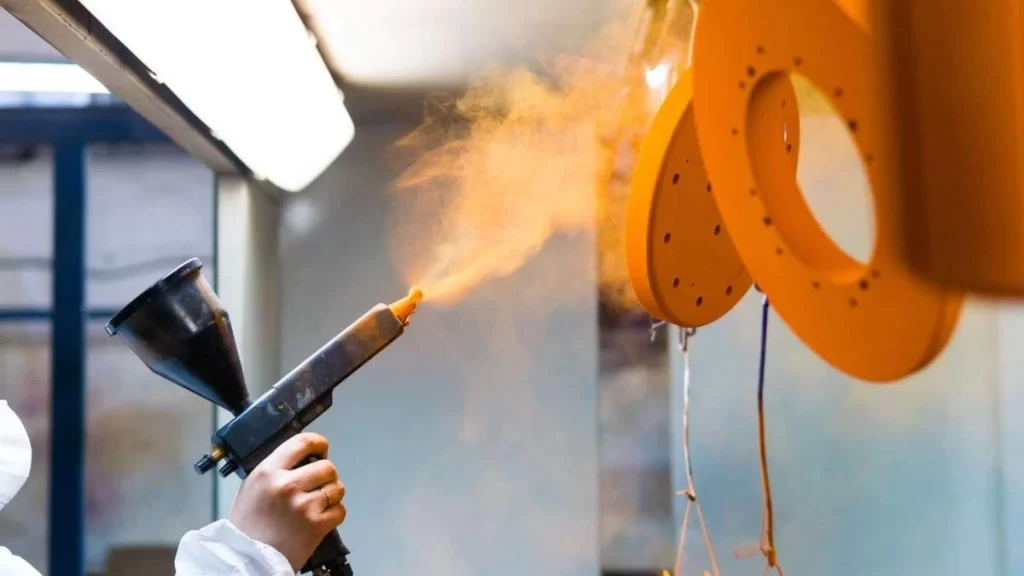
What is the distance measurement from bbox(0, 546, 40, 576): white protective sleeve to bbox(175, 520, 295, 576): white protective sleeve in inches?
5.8

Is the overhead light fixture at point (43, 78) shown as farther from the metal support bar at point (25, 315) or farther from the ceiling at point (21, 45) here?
the metal support bar at point (25, 315)

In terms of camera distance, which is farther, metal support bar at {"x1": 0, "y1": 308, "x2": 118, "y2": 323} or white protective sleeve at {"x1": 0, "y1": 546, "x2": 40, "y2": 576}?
metal support bar at {"x1": 0, "y1": 308, "x2": 118, "y2": 323}

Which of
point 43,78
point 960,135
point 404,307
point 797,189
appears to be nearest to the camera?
point 960,135

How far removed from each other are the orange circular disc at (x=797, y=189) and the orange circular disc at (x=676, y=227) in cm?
18

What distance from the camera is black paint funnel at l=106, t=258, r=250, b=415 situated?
32.9 inches

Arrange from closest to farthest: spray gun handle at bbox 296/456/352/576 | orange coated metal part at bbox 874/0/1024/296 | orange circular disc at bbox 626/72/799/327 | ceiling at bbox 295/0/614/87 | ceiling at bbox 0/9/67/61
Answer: orange coated metal part at bbox 874/0/1024/296 < orange circular disc at bbox 626/72/799/327 < spray gun handle at bbox 296/456/352/576 < ceiling at bbox 295/0/614/87 < ceiling at bbox 0/9/67/61

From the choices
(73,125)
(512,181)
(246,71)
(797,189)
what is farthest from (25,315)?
(797,189)

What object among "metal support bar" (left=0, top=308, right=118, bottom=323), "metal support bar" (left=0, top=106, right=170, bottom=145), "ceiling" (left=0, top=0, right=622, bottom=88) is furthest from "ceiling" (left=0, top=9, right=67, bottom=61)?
"metal support bar" (left=0, top=308, right=118, bottom=323)

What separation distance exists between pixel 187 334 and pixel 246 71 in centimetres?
42

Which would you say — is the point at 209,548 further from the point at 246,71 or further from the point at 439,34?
the point at 439,34

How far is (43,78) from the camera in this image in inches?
65.9

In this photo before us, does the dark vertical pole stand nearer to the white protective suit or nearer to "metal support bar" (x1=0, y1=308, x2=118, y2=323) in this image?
"metal support bar" (x1=0, y1=308, x2=118, y2=323)

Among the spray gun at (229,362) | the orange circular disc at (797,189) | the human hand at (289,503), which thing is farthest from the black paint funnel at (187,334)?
the orange circular disc at (797,189)

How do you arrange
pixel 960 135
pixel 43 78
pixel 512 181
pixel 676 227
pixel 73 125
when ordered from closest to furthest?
1. pixel 960 135
2. pixel 676 227
3. pixel 512 181
4. pixel 43 78
5. pixel 73 125
